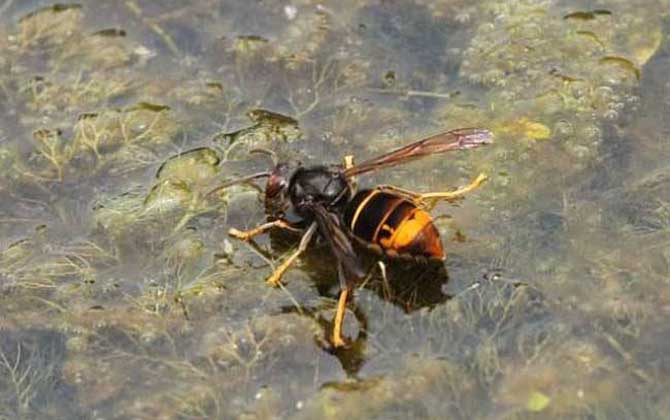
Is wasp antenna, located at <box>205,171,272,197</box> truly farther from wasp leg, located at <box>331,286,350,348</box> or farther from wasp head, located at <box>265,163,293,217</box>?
wasp leg, located at <box>331,286,350,348</box>

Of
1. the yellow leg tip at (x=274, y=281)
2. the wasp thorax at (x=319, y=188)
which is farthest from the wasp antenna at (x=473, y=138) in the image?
the yellow leg tip at (x=274, y=281)

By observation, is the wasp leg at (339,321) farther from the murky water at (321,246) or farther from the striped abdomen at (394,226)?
the striped abdomen at (394,226)

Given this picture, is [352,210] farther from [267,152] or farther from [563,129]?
[563,129]

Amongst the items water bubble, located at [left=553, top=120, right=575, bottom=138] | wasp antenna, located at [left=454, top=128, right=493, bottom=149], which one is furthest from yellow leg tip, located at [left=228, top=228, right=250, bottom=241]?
water bubble, located at [left=553, top=120, right=575, bottom=138]

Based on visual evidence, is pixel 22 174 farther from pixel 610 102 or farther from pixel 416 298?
pixel 610 102

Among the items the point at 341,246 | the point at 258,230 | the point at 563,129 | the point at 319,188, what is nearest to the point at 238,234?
the point at 258,230

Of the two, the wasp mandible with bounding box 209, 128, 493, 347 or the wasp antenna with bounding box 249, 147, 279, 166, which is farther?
the wasp antenna with bounding box 249, 147, 279, 166

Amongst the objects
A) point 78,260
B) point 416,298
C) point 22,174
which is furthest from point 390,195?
point 22,174
